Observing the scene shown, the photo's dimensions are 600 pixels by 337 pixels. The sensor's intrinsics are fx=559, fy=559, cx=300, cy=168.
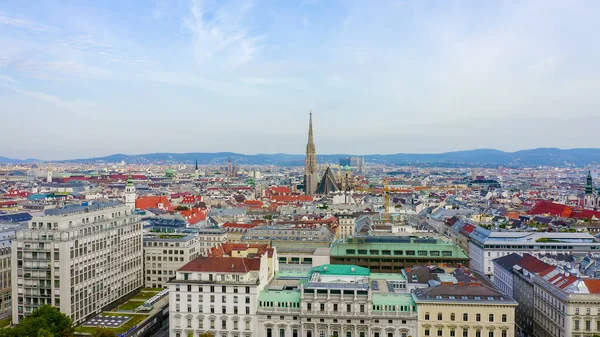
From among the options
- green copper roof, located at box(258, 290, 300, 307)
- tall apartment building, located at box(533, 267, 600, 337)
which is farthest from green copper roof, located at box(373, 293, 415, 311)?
tall apartment building, located at box(533, 267, 600, 337)

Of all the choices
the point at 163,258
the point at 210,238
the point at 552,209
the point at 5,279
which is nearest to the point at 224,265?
the point at 163,258

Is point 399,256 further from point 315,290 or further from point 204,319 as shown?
point 204,319

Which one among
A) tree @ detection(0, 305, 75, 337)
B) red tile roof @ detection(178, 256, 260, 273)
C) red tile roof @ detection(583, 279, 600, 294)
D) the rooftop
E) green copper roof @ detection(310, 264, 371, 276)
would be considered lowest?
tree @ detection(0, 305, 75, 337)

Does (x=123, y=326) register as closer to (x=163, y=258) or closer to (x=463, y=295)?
(x=163, y=258)

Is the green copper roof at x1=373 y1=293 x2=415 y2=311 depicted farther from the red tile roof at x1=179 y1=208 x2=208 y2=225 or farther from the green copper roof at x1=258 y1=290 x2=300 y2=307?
the red tile roof at x1=179 y1=208 x2=208 y2=225

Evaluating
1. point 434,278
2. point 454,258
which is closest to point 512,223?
point 454,258
